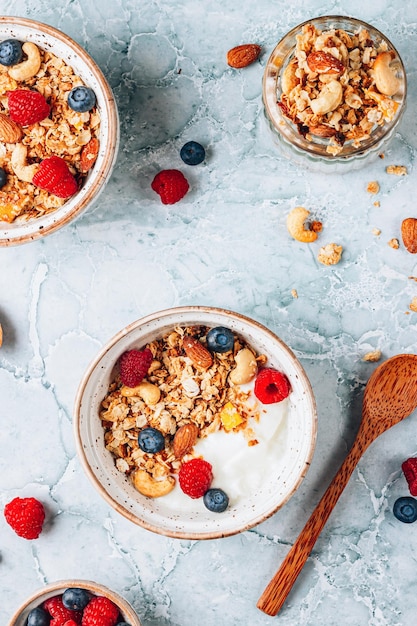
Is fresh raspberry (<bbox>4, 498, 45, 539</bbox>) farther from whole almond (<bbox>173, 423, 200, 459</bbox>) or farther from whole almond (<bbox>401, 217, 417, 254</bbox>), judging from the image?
whole almond (<bbox>401, 217, 417, 254</bbox>)

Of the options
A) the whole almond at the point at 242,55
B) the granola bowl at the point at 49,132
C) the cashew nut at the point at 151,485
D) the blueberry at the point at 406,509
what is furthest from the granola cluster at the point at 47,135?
the blueberry at the point at 406,509

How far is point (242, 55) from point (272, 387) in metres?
0.61

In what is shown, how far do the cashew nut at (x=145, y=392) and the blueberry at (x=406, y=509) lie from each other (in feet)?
1.61

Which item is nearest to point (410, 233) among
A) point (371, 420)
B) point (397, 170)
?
point (397, 170)

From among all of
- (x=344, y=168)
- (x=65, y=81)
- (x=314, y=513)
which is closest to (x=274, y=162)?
(x=344, y=168)

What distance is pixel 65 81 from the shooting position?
1.46 meters

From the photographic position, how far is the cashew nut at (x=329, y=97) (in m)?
1.34

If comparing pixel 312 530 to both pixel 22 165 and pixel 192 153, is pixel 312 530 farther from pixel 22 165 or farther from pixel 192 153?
pixel 22 165

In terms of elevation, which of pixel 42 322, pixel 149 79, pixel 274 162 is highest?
pixel 149 79

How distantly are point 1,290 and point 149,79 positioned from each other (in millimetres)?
493

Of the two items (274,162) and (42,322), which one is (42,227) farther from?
(274,162)

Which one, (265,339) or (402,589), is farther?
(402,589)

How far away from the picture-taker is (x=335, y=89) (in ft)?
4.41

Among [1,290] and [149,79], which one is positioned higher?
[149,79]
